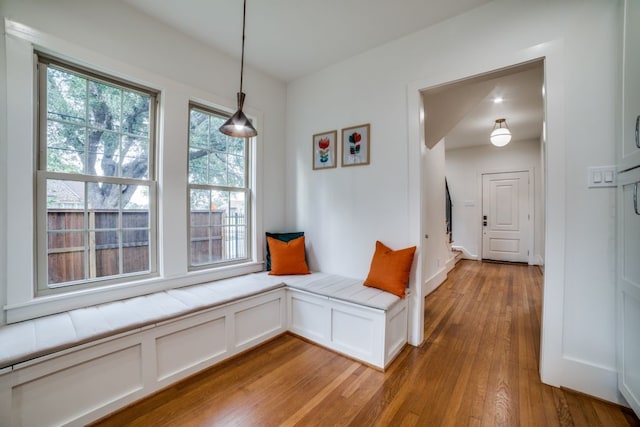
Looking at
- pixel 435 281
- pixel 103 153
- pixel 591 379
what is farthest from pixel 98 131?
pixel 435 281

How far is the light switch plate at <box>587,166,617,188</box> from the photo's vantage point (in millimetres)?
1658

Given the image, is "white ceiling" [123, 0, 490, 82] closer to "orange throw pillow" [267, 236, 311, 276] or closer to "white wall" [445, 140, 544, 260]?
"orange throw pillow" [267, 236, 311, 276]

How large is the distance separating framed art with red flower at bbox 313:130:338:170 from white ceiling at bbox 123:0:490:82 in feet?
2.72

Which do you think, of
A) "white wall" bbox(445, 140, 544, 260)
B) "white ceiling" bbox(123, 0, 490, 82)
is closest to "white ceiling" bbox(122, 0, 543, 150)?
"white ceiling" bbox(123, 0, 490, 82)

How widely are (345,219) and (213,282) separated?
151 centimetres

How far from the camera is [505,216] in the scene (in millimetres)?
6070

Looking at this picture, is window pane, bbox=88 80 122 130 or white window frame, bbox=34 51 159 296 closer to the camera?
white window frame, bbox=34 51 159 296

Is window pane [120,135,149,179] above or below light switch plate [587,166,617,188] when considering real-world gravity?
above

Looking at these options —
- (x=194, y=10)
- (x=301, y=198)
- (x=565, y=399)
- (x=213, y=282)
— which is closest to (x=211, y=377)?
(x=213, y=282)

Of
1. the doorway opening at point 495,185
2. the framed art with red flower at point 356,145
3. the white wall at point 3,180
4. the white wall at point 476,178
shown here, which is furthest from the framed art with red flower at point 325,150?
the white wall at point 476,178

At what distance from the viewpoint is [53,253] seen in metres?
1.86

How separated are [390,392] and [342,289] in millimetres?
874

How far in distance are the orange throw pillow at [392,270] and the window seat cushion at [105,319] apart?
100 centimetres

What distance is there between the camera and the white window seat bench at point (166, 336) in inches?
53.9
